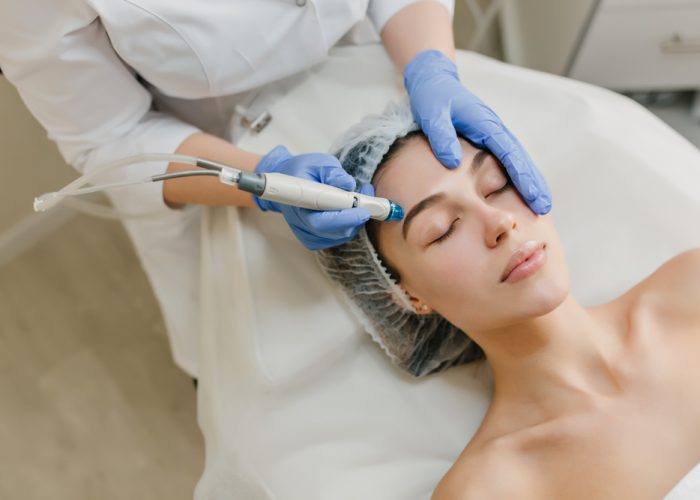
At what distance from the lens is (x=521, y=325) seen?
1.07m

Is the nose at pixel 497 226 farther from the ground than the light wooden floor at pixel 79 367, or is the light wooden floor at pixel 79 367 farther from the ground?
the nose at pixel 497 226

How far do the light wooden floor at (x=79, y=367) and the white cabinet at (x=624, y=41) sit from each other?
4.74ft

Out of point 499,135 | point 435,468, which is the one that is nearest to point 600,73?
point 499,135

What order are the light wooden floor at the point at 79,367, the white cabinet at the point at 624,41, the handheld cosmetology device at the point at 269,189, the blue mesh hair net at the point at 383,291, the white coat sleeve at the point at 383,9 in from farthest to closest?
the light wooden floor at the point at 79,367, the white cabinet at the point at 624,41, the white coat sleeve at the point at 383,9, the blue mesh hair net at the point at 383,291, the handheld cosmetology device at the point at 269,189

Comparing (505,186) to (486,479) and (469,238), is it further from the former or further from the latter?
(486,479)

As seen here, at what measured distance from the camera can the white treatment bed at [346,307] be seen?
44.8 inches

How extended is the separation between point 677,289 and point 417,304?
44 cm

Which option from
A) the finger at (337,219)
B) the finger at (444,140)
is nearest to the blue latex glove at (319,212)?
the finger at (337,219)

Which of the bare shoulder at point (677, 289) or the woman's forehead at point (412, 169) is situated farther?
the bare shoulder at point (677, 289)

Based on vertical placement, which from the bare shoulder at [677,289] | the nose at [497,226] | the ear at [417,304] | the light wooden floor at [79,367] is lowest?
the light wooden floor at [79,367]

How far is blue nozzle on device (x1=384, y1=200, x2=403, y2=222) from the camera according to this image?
0.97 metres

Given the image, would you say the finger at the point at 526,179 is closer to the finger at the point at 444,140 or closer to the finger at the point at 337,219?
the finger at the point at 444,140

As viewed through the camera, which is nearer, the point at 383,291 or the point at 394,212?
the point at 394,212

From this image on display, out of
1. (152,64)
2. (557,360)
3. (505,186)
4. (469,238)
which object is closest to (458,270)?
(469,238)
